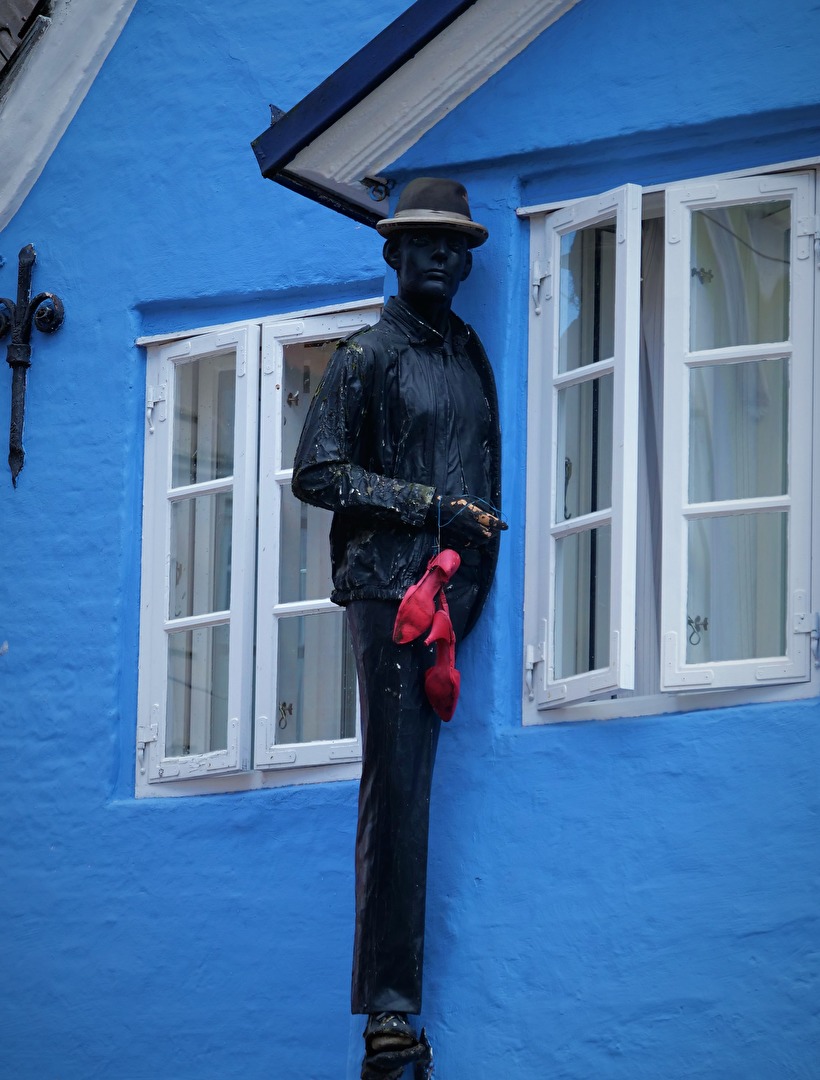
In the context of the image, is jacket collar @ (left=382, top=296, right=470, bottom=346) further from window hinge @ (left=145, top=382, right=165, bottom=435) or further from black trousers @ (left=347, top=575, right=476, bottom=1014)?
window hinge @ (left=145, top=382, right=165, bottom=435)

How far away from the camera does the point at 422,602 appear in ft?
24.7

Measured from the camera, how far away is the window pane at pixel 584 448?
25.9 feet

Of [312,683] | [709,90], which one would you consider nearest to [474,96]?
[709,90]

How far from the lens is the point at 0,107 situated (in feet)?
32.6

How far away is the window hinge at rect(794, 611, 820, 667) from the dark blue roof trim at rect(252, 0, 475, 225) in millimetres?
2184

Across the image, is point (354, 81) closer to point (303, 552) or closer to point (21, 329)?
point (303, 552)

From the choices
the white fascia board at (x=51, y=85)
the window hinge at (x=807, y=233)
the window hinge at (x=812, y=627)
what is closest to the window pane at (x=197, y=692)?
the white fascia board at (x=51, y=85)

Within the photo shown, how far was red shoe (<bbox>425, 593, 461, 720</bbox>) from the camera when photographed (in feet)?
24.8

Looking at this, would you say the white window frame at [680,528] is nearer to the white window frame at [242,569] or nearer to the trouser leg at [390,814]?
the trouser leg at [390,814]

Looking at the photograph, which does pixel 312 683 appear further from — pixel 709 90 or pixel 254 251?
pixel 709 90

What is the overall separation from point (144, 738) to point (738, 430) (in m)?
2.76

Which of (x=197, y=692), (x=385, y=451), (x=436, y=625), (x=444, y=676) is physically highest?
(x=385, y=451)

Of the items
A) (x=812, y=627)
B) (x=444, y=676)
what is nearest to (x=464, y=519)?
(x=444, y=676)

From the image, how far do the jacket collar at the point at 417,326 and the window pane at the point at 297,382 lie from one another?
1.29 metres
